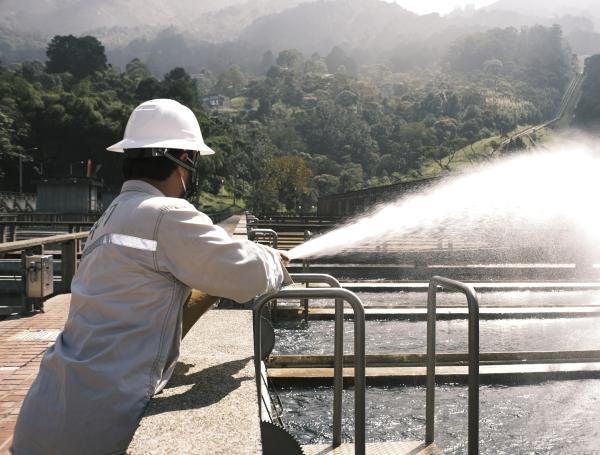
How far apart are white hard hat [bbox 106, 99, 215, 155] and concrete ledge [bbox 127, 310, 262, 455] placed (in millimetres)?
1188

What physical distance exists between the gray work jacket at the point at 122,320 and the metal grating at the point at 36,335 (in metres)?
5.63

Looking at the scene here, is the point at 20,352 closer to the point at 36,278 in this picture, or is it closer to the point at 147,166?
the point at 36,278

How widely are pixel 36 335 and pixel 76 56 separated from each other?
15820 cm

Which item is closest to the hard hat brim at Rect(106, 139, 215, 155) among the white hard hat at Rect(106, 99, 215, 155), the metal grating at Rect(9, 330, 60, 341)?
the white hard hat at Rect(106, 99, 215, 155)

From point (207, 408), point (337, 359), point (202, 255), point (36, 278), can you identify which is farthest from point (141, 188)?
point (36, 278)

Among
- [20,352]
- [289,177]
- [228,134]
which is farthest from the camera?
[228,134]

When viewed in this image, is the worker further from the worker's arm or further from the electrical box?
the electrical box

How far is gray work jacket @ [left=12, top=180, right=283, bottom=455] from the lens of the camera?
2.34 meters

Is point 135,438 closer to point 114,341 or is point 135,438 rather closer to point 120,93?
point 114,341

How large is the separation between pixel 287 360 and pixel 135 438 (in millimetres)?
4991

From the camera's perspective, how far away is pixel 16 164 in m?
80.2

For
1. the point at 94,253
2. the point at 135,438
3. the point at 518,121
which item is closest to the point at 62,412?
the point at 135,438

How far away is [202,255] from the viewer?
7.88 feet

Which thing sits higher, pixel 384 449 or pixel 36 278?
pixel 36 278
